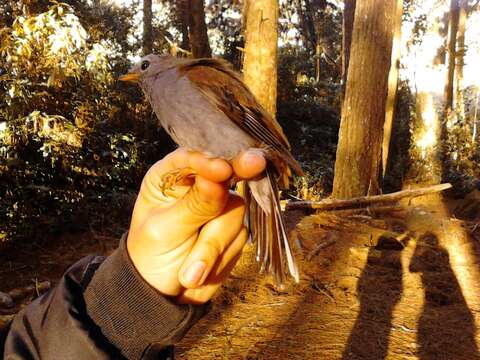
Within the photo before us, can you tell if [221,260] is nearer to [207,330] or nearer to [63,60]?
[207,330]

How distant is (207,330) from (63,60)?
3.80 m

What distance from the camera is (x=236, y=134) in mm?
2336

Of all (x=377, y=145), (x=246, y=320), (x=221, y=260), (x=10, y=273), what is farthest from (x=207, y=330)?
(x=377, y=145)

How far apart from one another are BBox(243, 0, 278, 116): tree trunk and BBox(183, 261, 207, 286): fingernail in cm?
393

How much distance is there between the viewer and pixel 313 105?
15156mm

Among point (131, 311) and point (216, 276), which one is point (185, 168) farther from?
point (131, 311)

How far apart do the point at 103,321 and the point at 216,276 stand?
556 mm

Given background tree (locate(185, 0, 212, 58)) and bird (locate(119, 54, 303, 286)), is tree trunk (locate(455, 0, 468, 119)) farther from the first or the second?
bird (locate(119, 54, 303, 286))

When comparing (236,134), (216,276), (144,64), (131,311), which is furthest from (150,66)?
(131,311)

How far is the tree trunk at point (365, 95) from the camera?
A: 734cm

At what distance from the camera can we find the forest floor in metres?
3.95

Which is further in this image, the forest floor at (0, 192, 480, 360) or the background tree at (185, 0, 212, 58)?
the background tree at (185, 0, 212, 58)

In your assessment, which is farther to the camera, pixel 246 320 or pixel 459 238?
pixel 459 238

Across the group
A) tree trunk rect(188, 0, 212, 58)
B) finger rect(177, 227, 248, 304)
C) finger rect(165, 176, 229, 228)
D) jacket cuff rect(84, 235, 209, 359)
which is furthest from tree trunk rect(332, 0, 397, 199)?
jacket cuff rect(84, 235, 209, 359)
